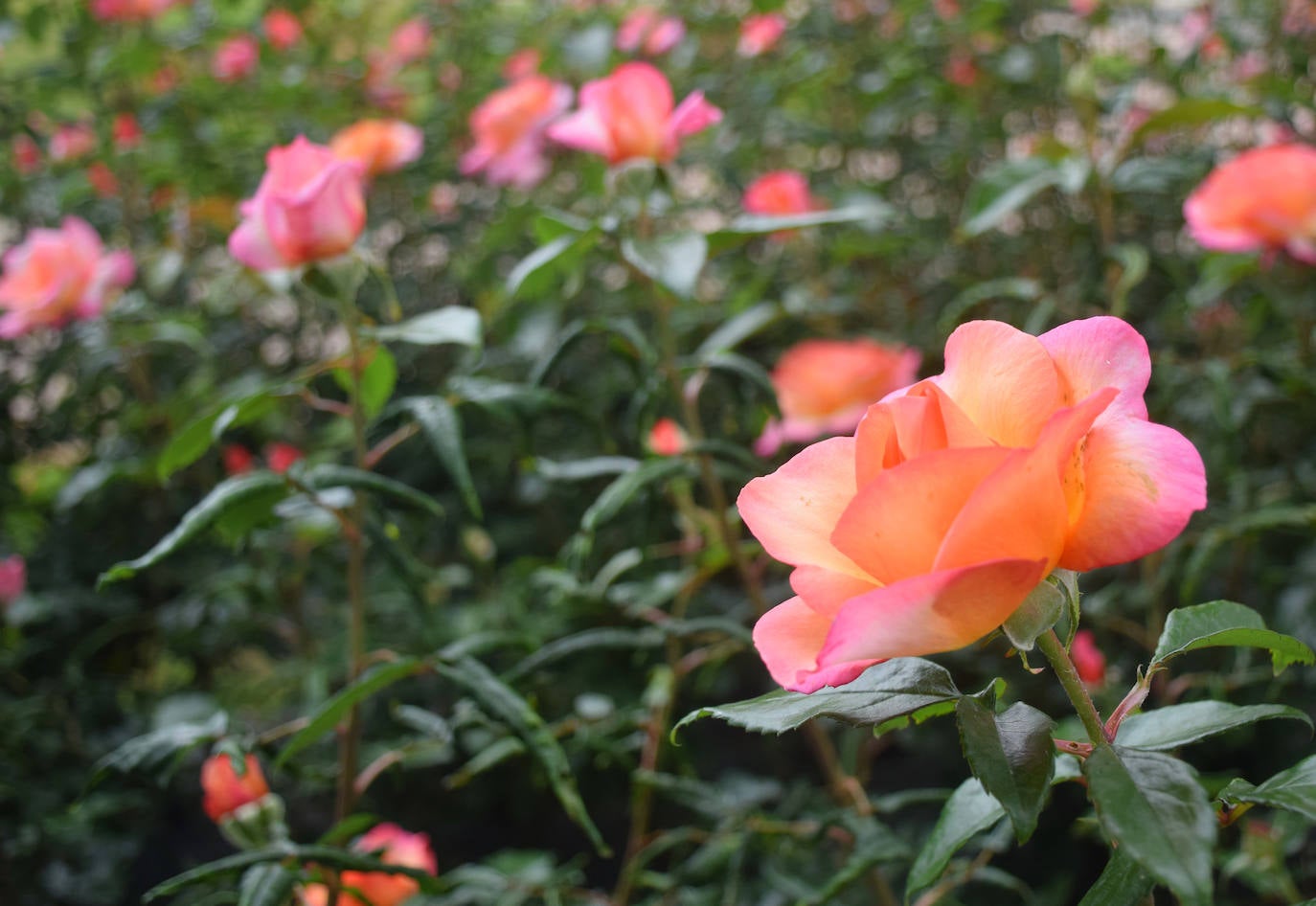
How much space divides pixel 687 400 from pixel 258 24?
59.9 inches

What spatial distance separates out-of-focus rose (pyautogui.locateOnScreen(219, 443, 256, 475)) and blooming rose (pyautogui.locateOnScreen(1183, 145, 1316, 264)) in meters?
1.29

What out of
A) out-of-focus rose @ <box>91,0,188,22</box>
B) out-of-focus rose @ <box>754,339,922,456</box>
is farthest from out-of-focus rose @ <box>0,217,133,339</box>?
out-of-focus rose @ <box>754,339,922,456</box>

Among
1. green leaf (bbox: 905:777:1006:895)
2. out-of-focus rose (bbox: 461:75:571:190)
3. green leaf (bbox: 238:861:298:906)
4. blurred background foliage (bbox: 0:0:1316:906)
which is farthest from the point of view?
out-of-focus rose (bbox: 461:75:571:190)

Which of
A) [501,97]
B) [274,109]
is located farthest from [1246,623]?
[274,109]

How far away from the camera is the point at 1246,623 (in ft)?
1.18

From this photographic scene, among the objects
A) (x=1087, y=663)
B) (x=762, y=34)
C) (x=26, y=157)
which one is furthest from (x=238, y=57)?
(x=1087, y=663)

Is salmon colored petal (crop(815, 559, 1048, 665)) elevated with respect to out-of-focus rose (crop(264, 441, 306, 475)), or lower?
elevated

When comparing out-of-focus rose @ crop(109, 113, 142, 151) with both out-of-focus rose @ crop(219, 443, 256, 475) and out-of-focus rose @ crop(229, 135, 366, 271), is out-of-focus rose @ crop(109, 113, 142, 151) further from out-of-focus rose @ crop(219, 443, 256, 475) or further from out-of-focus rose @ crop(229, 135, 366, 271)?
out-of-focus rose @ crop(229, 135, 366, 271)

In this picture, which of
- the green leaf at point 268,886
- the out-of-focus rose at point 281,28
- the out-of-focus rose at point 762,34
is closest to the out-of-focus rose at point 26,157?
the out-of-focus rose at point 281,28

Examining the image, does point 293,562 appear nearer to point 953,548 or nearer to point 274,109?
point 274,109

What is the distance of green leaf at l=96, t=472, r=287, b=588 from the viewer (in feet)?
1.86

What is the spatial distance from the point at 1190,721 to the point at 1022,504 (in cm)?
15

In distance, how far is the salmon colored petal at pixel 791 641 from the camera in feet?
1.09

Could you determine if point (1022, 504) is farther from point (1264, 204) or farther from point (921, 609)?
point (1264, 204)
